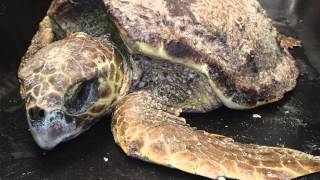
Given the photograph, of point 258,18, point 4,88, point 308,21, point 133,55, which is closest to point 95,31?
point 133,55

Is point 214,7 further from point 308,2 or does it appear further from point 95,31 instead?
point 308,2

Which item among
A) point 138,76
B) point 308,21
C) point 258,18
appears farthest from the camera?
point 308,21

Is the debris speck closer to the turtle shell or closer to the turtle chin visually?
the turtle shell

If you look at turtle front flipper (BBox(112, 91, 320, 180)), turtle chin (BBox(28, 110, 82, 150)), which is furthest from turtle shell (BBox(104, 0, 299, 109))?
turtle chin (BBox(28, 110, 82, 150))

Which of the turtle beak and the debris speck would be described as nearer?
the turtle beak

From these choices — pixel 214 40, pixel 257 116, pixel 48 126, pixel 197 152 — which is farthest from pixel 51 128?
pixel 257 116

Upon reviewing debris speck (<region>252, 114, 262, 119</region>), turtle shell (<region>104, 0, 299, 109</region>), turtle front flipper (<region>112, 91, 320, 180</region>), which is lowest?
debris speck (<region>252, 114, 262, 119</region>)

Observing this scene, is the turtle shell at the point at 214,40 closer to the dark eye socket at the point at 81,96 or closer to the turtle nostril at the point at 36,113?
the dark eye socket at the point at 81,96

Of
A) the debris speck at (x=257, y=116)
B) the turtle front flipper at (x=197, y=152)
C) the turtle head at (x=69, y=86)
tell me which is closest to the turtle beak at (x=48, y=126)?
the turtle head at (x=69, y=86)
